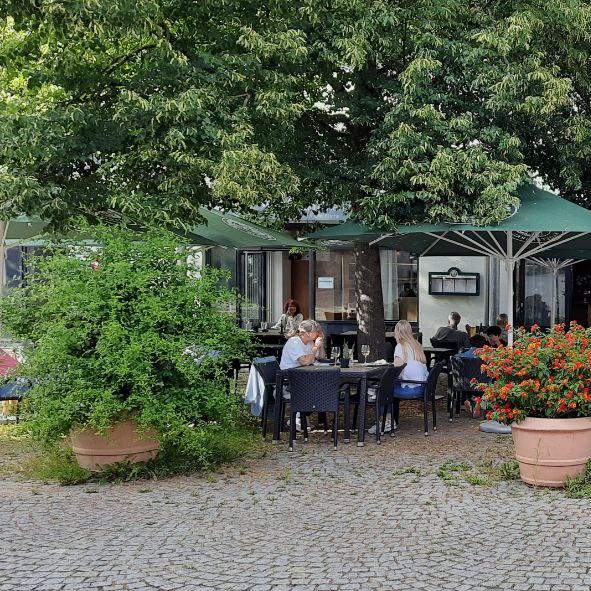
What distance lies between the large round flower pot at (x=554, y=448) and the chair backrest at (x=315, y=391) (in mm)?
2300

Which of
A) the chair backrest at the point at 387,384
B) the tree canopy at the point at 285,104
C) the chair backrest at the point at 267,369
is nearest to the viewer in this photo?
the chair backrest at the point at 387,384

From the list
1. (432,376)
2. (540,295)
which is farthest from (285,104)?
(540,295)

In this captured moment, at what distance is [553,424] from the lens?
7.85m

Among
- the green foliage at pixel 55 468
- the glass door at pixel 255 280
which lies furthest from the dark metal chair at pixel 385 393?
the glass door at pixel 255 280

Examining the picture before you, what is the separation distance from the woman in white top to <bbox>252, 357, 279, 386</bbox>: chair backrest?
140 cm

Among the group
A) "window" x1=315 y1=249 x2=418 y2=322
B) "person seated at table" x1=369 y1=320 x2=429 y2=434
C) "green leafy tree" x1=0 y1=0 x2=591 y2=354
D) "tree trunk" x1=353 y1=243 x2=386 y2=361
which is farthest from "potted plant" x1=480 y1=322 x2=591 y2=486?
"window" x1=315 y1=249 x2=418 y2=322

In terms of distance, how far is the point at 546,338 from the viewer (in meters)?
8.36

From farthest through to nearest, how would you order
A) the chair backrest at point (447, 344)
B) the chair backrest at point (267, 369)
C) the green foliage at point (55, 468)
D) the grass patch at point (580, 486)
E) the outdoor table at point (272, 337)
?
the outdoor table at point (272, 337) → the chair backrest at point (447, 344) → the chair backrest at point (267, 369) → the green foliage at point (55, 468) → the grass patch at point (580, 486)

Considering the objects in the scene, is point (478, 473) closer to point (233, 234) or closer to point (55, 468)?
point (55, 468)

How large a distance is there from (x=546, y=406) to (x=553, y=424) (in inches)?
6.7

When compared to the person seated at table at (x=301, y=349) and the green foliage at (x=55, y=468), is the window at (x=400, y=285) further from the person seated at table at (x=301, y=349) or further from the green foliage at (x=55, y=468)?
the green foliage at (x=55, y=468)

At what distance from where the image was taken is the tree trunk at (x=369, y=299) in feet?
47.5

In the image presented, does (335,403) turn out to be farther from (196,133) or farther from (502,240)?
(502,240)

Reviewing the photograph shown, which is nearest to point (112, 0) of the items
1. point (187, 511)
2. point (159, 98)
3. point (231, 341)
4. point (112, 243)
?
point (159, 98)
